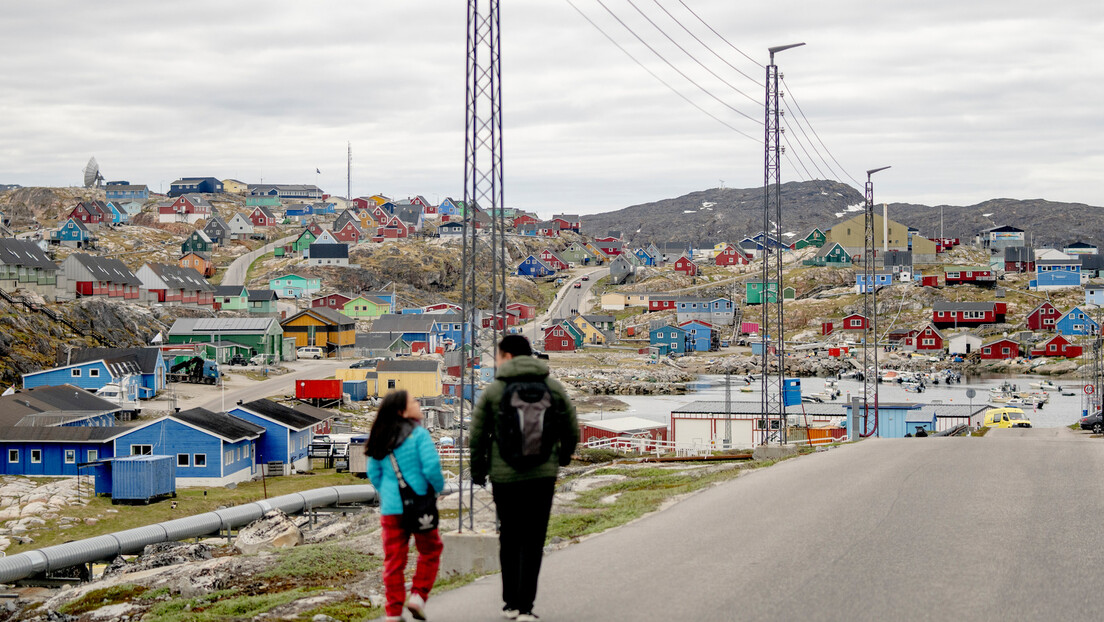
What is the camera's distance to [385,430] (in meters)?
7.78

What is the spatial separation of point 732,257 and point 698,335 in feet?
174

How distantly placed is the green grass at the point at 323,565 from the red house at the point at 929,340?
110 meters

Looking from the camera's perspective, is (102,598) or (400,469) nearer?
(400,469)

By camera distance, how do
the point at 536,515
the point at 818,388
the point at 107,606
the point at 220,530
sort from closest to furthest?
the point at 536,515 → the point at 107,606 → the point at 220,530 → the point at 818,388

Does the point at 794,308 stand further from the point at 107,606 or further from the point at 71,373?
the point at 107,606

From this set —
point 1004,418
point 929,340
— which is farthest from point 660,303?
point 1004,418

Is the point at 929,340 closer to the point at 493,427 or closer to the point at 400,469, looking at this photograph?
the point at 493,427

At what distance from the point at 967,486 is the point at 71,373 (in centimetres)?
5108

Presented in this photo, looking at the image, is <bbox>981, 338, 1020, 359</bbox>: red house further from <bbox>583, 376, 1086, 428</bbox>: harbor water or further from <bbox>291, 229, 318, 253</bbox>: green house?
<bbox>291, 229, 318, 253</bbox>: green house

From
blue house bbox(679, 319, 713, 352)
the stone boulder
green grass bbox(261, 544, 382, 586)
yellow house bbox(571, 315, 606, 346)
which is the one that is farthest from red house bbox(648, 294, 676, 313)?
green grass bbox(261, 544, 382, 586)

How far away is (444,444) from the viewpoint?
44.4 m

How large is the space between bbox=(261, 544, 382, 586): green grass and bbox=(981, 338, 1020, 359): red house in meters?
107

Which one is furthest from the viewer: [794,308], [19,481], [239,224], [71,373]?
[239,224]

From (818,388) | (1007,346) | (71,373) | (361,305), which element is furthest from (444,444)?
(1007,346)
